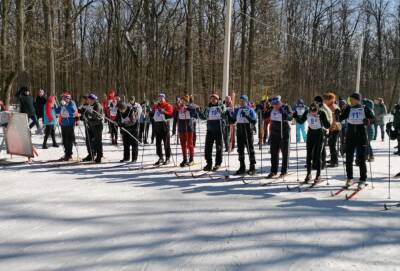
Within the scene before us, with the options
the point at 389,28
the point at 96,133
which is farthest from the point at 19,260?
the point at 389,28

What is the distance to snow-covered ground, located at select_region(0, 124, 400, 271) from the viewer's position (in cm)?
481

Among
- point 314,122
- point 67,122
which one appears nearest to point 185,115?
point 67,122

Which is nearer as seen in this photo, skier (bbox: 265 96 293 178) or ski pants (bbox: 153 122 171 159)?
skier (bbox: 265 96 293 178)

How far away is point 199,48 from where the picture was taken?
34.8 m

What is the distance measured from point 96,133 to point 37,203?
4921 millimetres

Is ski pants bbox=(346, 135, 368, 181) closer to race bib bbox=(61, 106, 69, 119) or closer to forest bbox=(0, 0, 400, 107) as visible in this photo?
race bib bbox=(61, 106, 69, 119)

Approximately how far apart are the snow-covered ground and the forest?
11.2m

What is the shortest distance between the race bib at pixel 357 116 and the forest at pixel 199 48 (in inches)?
529

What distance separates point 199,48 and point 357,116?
27.5 meters

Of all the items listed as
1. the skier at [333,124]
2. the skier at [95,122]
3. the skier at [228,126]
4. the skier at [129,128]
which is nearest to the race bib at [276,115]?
the skier at [333,124]

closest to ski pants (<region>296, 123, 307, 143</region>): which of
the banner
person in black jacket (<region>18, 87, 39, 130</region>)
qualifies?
the banner

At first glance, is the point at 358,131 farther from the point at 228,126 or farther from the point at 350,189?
the point at 228,126

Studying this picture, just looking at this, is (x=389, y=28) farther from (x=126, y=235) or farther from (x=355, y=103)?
(x=126, y=235)

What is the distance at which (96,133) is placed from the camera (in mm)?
12133
